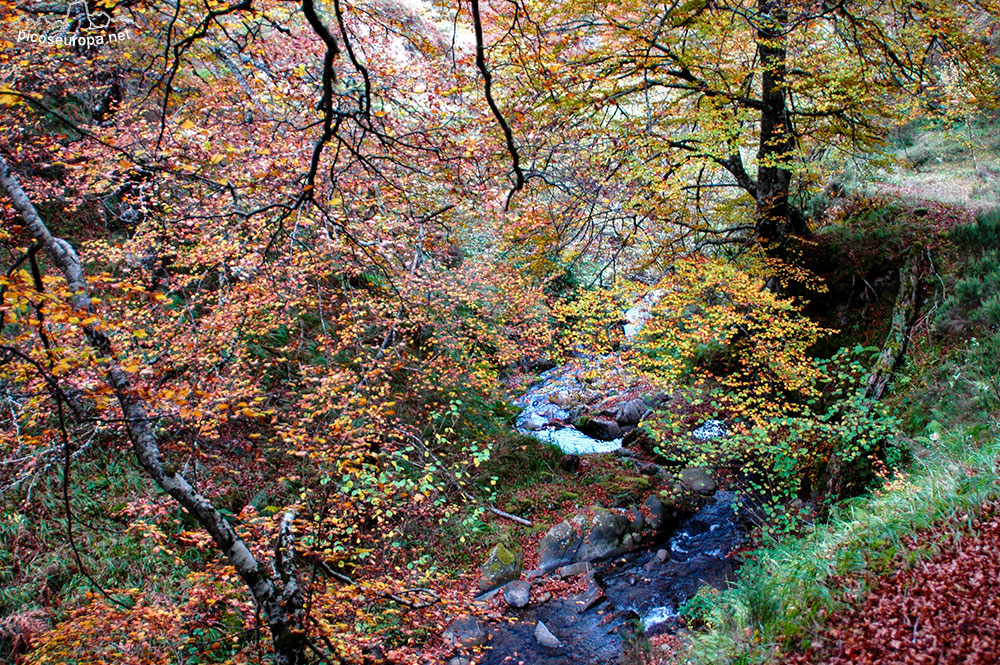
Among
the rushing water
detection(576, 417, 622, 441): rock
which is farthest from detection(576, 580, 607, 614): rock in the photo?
detection(576, 417, 622, 441): rock

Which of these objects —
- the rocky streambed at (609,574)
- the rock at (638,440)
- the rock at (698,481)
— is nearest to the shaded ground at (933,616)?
the rocky streambed at (609,574)

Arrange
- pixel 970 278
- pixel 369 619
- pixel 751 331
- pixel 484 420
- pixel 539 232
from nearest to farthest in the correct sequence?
pixel 369 619 → pixel 970 278 → pixel 539 232 → pixel 751 331 → pixel 484 420

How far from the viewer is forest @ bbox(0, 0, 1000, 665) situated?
3.65 metres

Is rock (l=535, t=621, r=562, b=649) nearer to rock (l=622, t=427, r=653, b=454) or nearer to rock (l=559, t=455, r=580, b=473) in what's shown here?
rock (l=559, t=455, r=580, b=473)

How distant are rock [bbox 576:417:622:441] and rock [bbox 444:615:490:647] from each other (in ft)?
20.9

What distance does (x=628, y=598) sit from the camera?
7.00 metres

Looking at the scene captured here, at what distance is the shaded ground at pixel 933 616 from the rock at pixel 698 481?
246 inches

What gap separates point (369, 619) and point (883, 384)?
6.95 metres

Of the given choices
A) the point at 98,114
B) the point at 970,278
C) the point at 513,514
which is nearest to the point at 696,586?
the point at 513,514

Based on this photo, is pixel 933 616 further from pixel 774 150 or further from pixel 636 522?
pixel 774 150

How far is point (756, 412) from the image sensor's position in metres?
7.20

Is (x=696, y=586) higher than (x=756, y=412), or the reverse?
(x=756, y=412)

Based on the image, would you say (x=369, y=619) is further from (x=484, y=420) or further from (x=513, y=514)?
(x=484, y=420)

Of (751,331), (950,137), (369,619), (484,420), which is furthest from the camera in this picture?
(950,137)
